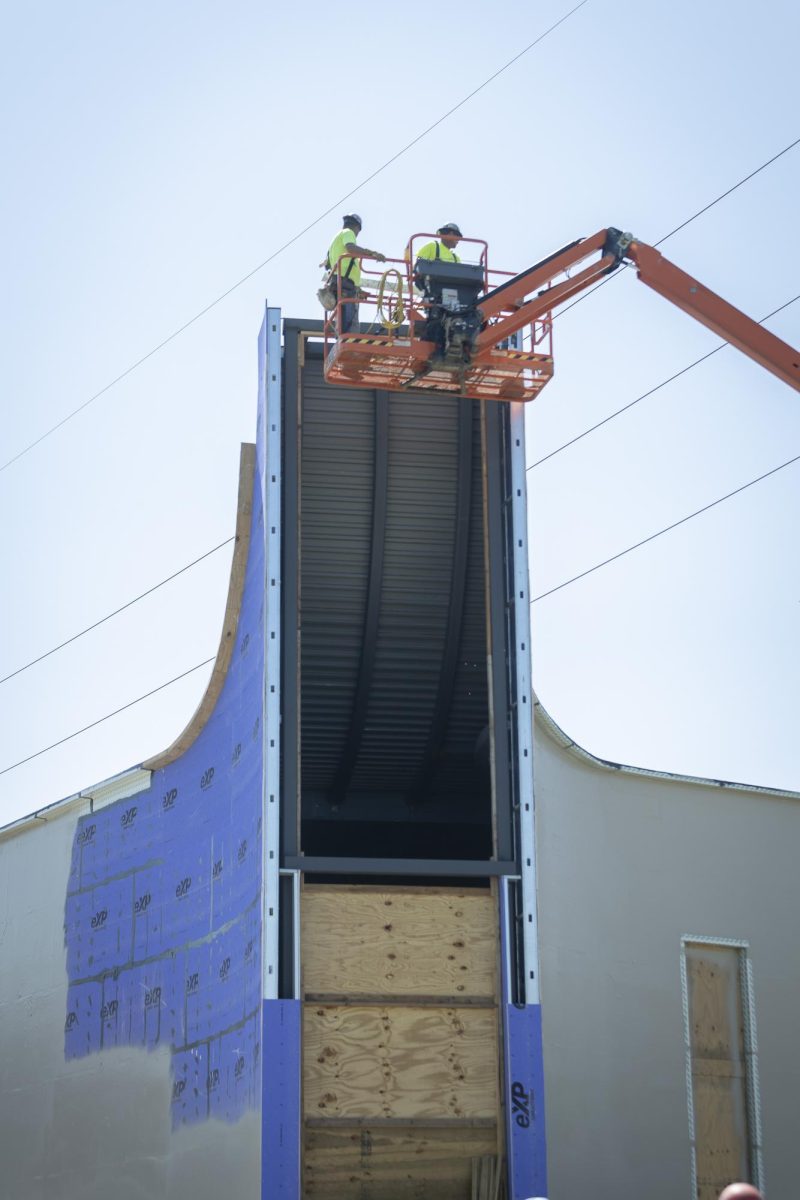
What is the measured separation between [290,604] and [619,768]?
5.60 m

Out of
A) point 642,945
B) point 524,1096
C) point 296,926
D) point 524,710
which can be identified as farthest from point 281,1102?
point 642,945

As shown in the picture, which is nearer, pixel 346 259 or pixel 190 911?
pixel 346 259

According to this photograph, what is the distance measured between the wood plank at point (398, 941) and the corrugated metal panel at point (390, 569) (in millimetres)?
4008

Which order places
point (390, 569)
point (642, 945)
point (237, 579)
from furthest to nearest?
point (642, 945)
point (390, 569)
point (237, 579)

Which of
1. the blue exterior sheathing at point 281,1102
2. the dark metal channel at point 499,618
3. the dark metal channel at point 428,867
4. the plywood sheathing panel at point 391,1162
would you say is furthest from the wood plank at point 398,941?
the plywood sheathing panel at point 391,1162

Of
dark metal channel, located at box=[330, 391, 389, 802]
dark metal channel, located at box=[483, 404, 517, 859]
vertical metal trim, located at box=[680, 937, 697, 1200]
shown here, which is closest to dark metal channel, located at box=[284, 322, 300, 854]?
dark metal channel, located at box=[330, 391, 389, 802]

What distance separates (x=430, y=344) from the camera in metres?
16.7

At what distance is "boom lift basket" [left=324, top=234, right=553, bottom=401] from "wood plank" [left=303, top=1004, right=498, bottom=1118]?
6.24 meters

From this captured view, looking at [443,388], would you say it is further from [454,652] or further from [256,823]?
[256,823]

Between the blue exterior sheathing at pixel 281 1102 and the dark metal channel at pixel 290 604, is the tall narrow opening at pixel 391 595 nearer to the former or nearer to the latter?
the dark metal channel at pixel 290 604

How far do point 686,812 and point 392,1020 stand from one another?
630cm

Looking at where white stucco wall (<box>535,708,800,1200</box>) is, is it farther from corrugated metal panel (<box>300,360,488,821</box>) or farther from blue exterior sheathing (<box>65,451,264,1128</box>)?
blue exterior sheathing (<box>65,451,264,1128</box>)

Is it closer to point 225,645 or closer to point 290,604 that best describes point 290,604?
point 290,604

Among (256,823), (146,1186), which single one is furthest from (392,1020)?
(146,1186)
